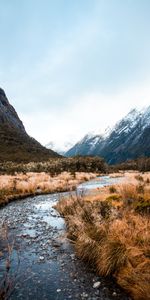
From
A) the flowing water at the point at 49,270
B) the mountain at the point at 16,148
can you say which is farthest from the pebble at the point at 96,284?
the mountain at the point at 16,148

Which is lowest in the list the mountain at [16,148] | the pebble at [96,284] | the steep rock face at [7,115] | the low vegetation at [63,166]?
the pebble at [96,284]

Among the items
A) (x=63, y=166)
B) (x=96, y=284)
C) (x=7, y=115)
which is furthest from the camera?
(x=7, y=115)

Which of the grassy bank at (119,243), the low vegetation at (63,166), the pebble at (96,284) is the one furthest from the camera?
the low vegetation at (63,166)

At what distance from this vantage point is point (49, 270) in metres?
9.17

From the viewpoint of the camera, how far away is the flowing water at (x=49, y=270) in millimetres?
7715

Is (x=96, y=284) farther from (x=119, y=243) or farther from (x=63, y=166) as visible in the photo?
(x=63, y=166)

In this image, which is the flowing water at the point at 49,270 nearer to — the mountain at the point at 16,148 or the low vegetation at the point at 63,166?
the low vegetation at the point at 63,166

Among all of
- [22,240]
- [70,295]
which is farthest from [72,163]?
[70,295]

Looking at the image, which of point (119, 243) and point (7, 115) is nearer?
point (119, 243)

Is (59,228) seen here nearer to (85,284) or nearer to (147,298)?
(85,284)

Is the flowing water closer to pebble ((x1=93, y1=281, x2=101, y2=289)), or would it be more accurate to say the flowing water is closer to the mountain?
pebble ((x1=93, y1=281, x2=101, y2=289))

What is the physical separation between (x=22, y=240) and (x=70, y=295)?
16.2 feet

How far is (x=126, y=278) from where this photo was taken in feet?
26.4

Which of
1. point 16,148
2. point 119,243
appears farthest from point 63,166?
point 119,243
